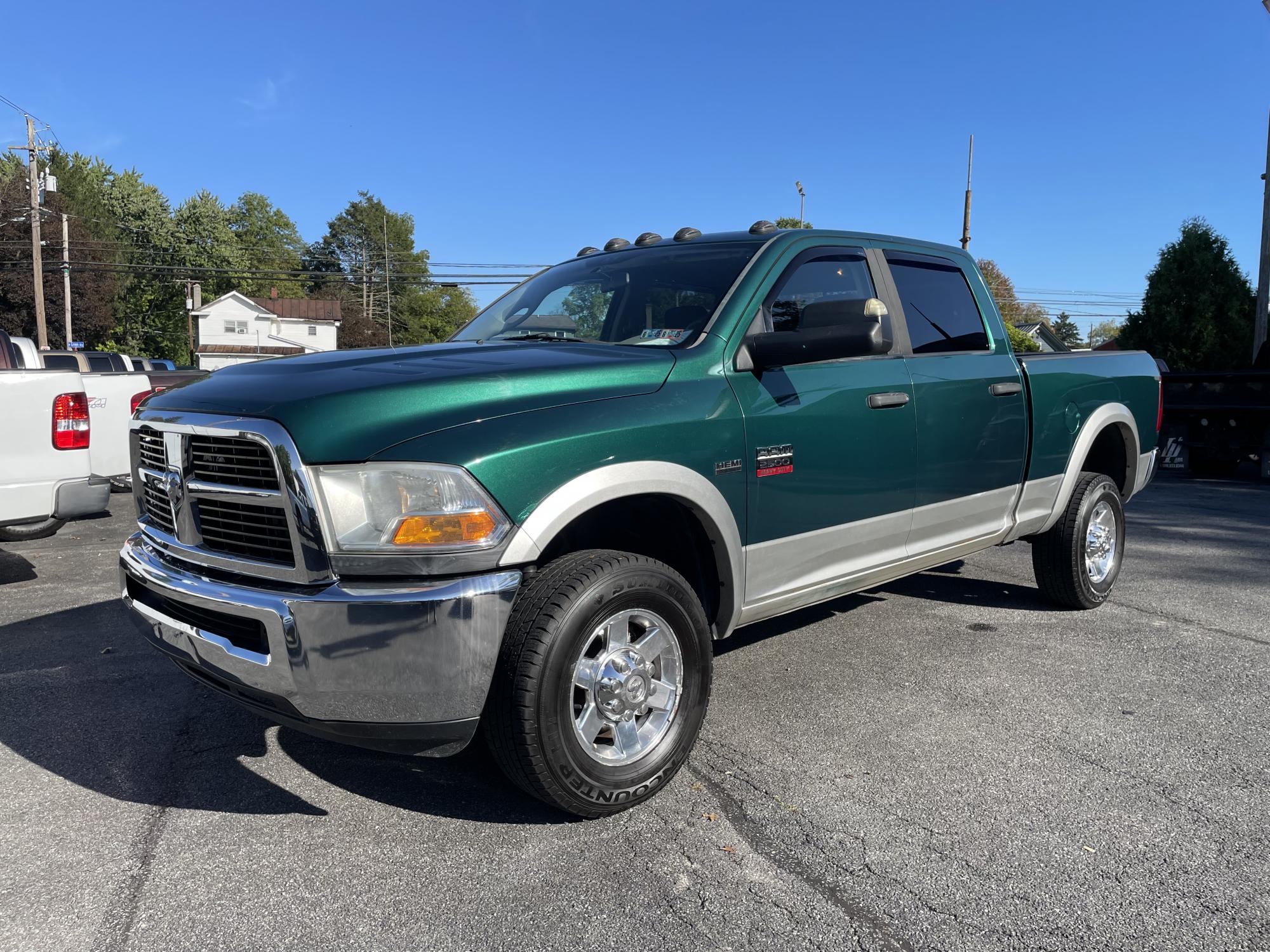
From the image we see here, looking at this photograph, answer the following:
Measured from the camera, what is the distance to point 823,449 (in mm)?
3689

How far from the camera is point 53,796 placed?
3.25 metres

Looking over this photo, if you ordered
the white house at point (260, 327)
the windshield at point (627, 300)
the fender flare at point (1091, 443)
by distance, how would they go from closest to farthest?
the windshield at point (627, 300) → the fender flare at point (1091, 443) → the white house at point (260, 327)

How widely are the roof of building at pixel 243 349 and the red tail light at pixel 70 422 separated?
6013 centimetres

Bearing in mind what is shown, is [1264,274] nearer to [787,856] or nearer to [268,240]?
[787,856]

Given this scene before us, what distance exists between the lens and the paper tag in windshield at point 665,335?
355cm

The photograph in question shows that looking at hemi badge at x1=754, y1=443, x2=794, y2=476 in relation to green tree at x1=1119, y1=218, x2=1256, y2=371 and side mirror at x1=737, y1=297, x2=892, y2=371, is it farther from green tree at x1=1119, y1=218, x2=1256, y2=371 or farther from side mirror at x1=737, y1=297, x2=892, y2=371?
green tree at x1=1119, y1=218, x2=1256, y2=371

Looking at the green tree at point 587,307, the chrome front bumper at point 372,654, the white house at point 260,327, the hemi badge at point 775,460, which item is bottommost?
the chrome front bumper at point 372,654

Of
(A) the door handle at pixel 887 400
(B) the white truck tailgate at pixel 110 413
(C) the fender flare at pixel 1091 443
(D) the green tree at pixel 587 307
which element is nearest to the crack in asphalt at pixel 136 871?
(D) the green tree at pixel 587 307

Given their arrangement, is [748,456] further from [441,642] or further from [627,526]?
[441,642]

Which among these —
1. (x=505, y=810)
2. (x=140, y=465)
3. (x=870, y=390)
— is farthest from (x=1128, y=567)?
(x=140, y=465)

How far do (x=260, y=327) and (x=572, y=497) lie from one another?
7452cm

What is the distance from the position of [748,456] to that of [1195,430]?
1132 cm

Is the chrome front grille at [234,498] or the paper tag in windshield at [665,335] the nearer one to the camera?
the chrome front grille at [234,498]

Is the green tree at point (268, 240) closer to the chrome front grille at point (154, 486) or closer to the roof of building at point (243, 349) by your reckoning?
the roof of building at point (243, 349)
